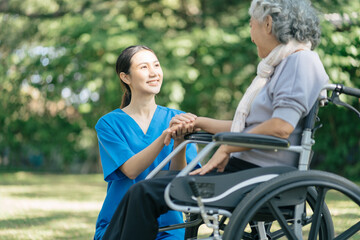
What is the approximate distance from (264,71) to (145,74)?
36.0 inches

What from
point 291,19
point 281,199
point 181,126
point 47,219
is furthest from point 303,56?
point 47,219

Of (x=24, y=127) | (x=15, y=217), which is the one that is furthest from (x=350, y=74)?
(x=24, y=127)

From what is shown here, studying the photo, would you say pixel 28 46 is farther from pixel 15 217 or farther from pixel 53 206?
pixel 15 217

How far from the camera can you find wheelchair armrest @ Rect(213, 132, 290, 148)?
6.65 ft

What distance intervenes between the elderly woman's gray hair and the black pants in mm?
773

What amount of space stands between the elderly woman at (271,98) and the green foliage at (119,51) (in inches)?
278

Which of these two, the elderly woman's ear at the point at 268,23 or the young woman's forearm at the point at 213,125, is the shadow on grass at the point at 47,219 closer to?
the young woman's forearm at the point at 213,125

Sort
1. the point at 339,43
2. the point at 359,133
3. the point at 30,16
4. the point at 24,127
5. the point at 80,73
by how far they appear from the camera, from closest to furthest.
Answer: the point at 339,43 < the point at 80,73 < the point at 359,133 < the point at 30,16 < the point at 24,127

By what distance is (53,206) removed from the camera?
7.62 m

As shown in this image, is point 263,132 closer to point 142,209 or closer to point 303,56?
point 303,56

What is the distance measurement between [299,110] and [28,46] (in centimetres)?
1312

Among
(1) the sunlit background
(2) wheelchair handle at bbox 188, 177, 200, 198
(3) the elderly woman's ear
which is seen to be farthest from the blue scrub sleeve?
(1) the sunlit background

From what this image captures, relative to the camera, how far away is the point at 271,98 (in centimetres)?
228

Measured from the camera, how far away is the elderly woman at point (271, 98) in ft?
7.13
